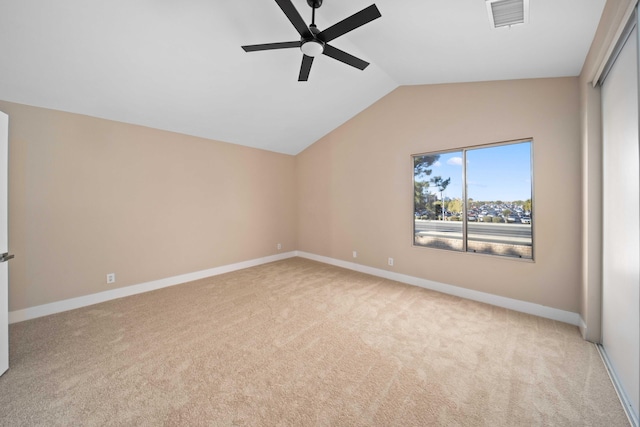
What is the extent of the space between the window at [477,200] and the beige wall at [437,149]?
123 millimetres

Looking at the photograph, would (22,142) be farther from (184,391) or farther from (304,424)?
(304,424)

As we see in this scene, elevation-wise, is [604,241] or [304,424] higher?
[604,241]

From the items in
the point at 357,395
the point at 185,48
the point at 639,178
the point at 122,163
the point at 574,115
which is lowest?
the point at 357,395

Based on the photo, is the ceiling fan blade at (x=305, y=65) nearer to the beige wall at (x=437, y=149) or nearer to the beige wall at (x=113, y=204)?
the beige wall at (x=437, y=149)

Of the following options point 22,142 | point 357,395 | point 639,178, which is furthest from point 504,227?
point 22,142

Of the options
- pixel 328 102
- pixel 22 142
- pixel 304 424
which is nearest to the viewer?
pixel 304 424

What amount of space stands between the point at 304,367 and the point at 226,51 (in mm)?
3355

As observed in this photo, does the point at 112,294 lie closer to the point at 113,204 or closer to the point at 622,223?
the point at 113,204

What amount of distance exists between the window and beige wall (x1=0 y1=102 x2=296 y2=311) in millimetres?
3432

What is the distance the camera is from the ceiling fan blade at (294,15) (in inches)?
67.8

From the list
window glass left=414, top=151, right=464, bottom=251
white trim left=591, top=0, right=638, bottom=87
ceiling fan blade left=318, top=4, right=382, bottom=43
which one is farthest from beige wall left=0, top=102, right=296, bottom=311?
white trim left=591, top=0, right=638, bottom=87

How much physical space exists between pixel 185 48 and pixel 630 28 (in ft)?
12.1

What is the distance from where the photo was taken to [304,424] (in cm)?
147

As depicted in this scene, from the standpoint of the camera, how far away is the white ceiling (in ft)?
6.70
